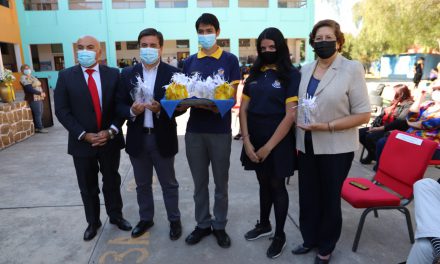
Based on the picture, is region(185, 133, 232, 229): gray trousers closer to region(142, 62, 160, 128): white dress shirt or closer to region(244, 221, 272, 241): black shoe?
region(244, 221, 272, 241): black shoe

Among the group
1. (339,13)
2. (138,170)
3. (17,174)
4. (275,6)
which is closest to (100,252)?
(138,170)

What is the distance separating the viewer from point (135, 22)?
80.4 ft

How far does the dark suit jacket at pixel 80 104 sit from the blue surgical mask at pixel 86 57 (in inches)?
3.6

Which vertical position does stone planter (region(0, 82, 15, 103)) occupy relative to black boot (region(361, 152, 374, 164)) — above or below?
above

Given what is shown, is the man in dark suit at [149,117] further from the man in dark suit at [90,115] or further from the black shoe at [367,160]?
the black shoe at [367,160]

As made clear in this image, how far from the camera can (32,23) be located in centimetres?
2388

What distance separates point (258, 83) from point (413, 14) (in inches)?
651

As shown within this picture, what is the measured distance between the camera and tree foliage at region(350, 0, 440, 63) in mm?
15008

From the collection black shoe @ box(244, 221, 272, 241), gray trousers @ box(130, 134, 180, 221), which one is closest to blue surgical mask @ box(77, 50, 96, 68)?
gray trousers @ box(130, 134, 180, 221)

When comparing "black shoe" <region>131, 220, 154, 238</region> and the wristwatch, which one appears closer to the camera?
the wristwatch

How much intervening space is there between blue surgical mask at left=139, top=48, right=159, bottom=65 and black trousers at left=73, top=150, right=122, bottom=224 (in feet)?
3.26

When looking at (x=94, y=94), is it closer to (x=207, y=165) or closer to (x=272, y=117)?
(x=207, y=165)

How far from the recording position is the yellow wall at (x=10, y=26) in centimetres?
1985

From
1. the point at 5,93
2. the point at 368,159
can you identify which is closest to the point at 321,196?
the point at 368,159
